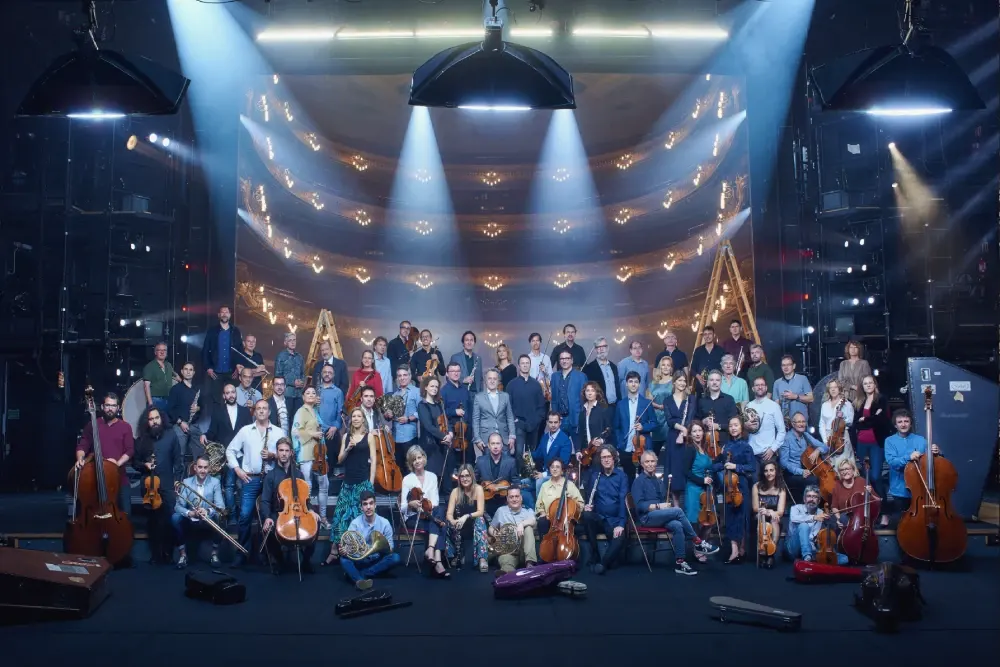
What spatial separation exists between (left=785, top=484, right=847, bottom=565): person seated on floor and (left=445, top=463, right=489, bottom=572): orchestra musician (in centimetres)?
285

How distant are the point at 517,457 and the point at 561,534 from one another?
1360mm

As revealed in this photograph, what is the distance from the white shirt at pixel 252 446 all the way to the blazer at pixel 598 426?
3.02 m

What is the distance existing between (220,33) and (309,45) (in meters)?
1.16

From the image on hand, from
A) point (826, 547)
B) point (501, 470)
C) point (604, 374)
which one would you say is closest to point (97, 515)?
point (501, 470)

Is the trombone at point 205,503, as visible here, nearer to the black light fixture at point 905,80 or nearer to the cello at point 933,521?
the cello at point 933,521

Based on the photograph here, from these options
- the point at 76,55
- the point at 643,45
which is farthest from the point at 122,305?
the point at 643,45

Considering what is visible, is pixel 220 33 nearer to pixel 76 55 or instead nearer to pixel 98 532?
pixel 76 55

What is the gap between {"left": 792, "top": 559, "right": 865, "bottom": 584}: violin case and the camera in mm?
7059

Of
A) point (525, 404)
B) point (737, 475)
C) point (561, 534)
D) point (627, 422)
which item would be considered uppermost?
point (525, 404)

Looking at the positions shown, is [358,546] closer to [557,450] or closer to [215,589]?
[215,589]

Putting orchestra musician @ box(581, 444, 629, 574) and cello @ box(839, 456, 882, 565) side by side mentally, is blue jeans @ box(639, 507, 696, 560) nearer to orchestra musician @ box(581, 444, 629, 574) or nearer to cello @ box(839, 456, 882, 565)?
orchestra musician @ box(581, 444, 629, 574)

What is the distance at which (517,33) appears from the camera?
A: 35.0 feet

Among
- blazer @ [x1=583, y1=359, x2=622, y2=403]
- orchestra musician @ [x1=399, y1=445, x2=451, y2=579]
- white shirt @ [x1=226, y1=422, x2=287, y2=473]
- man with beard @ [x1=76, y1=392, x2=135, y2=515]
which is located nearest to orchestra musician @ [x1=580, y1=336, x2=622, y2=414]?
blazer @ [x1=583, y1=359, x2=622, y2=403]

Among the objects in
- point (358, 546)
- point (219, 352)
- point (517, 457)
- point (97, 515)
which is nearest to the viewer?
point (358, 546)
